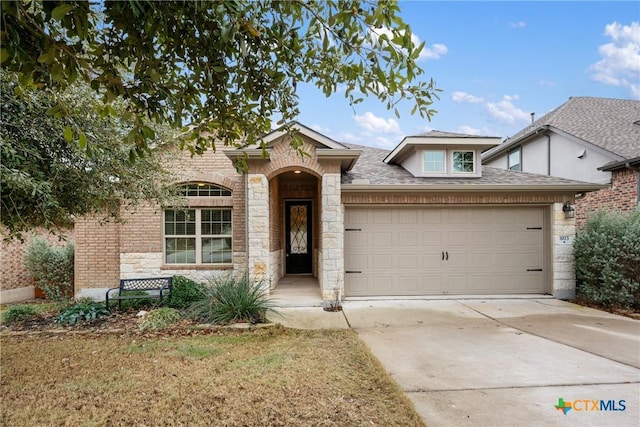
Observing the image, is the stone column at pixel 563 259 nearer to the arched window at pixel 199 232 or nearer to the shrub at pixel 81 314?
the arched window at pixel 199 232

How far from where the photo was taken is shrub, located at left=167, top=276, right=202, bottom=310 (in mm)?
7601

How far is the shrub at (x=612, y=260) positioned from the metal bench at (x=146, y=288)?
9.65 meters

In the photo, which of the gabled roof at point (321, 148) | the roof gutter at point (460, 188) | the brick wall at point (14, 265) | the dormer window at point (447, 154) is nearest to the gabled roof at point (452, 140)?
the dormer window at point (447, 154)

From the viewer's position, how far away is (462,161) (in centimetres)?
914

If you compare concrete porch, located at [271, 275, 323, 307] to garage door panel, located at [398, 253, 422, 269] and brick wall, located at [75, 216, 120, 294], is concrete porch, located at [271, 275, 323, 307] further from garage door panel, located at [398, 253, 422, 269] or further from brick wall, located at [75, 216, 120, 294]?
brick wall, located at [75, 216, 120, 294]

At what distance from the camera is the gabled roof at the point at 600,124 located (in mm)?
10702

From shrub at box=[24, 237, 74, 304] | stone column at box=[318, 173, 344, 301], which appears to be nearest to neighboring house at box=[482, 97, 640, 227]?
stone column at box=[318, 173, 344, 301]

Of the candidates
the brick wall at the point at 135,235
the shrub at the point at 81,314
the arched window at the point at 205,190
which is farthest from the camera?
the arched window at the point at 205,190

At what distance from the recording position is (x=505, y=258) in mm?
8461

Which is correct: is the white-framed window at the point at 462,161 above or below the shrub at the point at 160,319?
above

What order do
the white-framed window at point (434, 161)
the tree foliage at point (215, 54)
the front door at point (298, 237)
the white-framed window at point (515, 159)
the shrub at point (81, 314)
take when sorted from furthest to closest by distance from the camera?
the white-framed window at point (515, 159) → the front door at point (298, 237) → the white-framed window at point (434, 161) → the shrub at point (81, 314) → the tree foliage at point (215, 54)

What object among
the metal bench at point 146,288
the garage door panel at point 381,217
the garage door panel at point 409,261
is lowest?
the metal bench at point 146,288

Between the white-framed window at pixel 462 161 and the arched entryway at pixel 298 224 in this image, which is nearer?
the white-framed window at pixel 462 161

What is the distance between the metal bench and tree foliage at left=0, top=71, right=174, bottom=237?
9.33 feet
